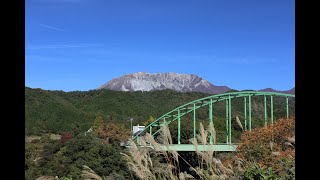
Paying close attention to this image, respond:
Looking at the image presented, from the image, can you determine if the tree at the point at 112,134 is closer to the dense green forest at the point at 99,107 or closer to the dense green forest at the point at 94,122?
the dense green forest at the point at 94,122

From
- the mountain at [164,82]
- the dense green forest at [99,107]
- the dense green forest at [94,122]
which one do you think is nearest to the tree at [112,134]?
the dense green forest at [94,122]

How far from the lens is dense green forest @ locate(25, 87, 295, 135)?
47.0 meters

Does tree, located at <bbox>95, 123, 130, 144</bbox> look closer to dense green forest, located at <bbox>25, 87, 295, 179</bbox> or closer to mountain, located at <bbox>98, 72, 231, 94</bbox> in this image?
dense green forest, located at <bbox>25, 87, 295, 179</bbox>

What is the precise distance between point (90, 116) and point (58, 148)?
2674cm

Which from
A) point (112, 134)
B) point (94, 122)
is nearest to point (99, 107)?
point (94, 122)

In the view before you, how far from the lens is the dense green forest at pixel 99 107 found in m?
47.0

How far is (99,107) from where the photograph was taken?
5775cm

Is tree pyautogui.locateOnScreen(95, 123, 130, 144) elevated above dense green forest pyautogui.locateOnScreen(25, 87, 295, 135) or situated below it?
below

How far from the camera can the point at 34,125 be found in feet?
148

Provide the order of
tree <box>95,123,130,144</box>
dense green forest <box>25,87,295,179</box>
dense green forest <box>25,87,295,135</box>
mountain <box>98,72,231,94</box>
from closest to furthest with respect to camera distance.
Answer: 1. dense green forest <box>25,87,295,179</box>
2. tree <box>95,123,130,144</box>
3. dense green forest <box>25,87,295,135</box>
4. mountain <box>98,72,231,94</box>

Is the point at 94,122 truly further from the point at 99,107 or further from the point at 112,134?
the point at 99,107

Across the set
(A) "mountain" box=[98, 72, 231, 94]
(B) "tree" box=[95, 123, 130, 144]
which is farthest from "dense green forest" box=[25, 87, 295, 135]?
(A) "mountain" box=[98, 72, 231, 94]
